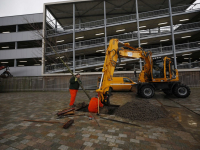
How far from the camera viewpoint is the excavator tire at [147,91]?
7.75 metres

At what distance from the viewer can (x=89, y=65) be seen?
656 inches

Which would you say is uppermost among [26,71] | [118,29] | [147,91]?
[118,29]

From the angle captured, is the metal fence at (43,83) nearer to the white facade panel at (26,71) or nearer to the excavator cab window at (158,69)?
the white facade panel at (26,71)

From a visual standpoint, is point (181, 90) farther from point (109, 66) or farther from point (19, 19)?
point (19, 19)

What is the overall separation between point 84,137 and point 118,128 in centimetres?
103

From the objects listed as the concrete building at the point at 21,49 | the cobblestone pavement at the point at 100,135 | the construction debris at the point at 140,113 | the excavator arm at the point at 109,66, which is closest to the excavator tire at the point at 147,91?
the excavator arm at the point at 109,66

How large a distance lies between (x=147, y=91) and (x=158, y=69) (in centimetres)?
190

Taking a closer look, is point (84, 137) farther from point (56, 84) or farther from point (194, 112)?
point (56, 84)

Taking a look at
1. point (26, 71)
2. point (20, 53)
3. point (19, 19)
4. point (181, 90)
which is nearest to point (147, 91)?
point (181, 90)

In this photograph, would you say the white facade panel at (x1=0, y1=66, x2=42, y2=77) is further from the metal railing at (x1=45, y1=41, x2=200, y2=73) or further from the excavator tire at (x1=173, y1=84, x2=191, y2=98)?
the excavator tire at (x1=173, y1=84, x2=191, y2=98)

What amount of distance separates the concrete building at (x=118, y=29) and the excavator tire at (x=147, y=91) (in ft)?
29.3

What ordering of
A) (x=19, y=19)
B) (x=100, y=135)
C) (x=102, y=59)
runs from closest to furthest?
(x=100, y=135) < (x=102, y=59) < (x=19, y=19)

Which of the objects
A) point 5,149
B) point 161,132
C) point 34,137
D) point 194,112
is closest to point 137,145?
point 161,132

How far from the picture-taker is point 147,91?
7867 millimetres
